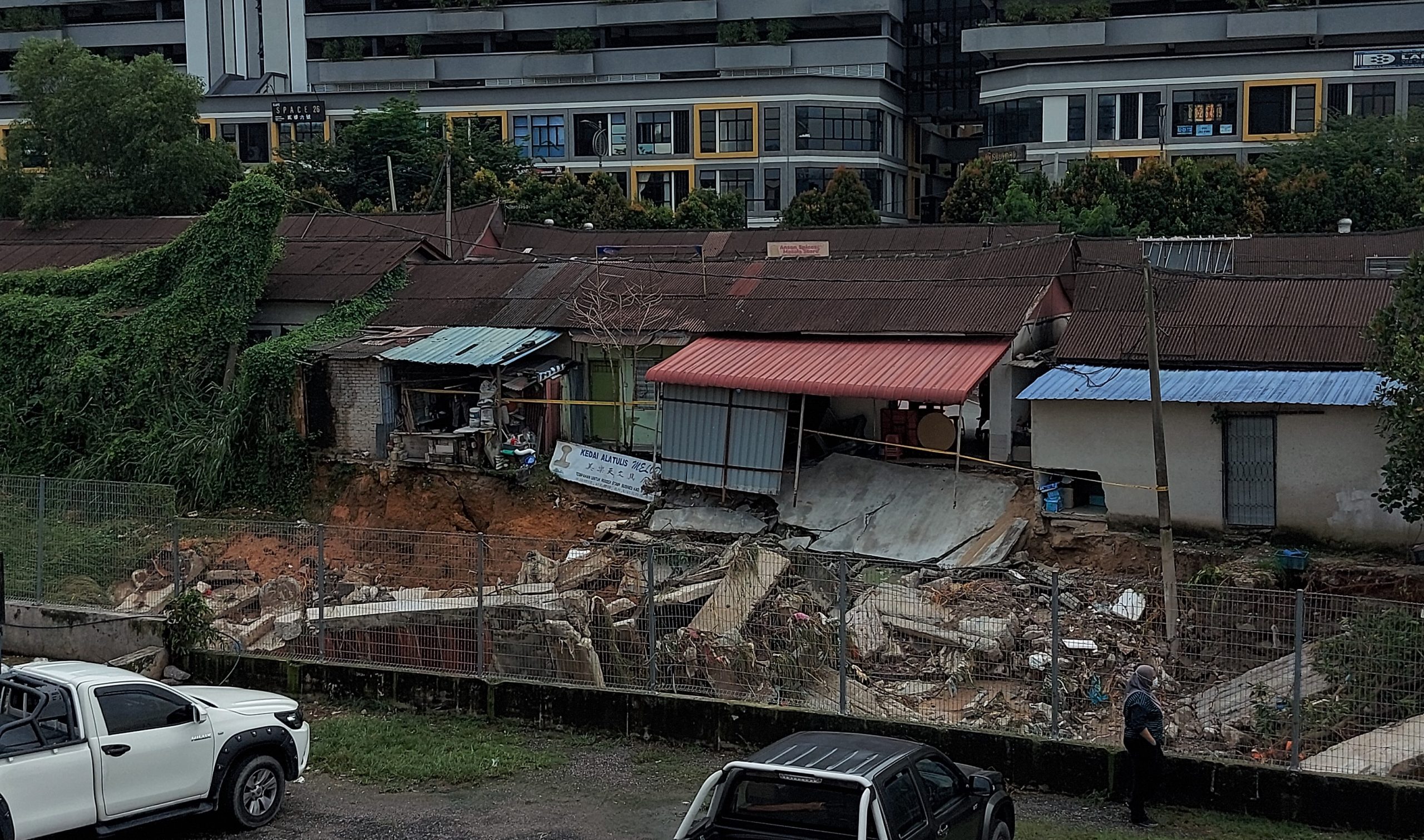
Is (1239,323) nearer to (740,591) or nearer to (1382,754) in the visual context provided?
(740,591)

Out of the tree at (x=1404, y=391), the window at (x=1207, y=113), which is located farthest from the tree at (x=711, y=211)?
the tree at (x=1404, y=391)

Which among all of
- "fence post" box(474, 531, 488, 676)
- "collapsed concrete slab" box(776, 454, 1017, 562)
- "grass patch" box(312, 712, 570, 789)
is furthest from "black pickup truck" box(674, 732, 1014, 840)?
"collapsed concrete slab" box(776, 454, 1017, 562)

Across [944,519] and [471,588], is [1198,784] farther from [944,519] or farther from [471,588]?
[944,519]

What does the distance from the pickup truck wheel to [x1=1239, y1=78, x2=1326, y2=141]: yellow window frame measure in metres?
56.9

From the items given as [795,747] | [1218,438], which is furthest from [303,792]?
[1218,438]

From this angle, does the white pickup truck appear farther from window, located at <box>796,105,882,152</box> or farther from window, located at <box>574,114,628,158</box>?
window, located at <box>574,114,628,158</box>

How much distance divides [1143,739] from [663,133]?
5932 centimetres

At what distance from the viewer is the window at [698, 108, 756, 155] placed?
218 ft

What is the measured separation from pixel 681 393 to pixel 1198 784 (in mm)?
13201

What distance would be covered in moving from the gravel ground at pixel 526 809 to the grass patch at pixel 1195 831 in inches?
7.1

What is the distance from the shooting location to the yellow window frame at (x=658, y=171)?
66.7 m

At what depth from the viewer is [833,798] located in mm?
8102

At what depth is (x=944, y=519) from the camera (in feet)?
68.1

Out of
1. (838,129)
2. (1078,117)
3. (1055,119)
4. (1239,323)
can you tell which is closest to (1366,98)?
(1078,117)
